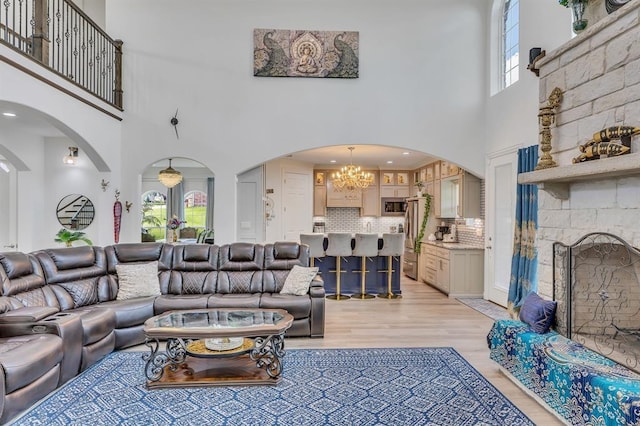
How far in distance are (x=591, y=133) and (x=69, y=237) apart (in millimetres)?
7334

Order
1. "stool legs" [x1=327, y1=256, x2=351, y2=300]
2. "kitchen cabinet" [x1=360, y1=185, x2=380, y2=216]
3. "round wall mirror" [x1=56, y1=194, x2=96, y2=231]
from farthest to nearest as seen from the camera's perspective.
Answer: "kitchen cabinet" [x1=360, y1=185, x2=380, y2=216], "round wall mirror" [x1=56, y1=194, x2=96, y2=231], "stool legs" [x1=327, y1=256, x2=351, y2=300]

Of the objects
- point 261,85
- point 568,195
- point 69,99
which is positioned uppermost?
point 261,85

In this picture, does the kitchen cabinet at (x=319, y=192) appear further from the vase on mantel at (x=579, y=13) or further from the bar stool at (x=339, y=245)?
the vase on mantel at (x=579, y=13)

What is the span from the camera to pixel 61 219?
6.52m

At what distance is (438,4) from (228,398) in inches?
260

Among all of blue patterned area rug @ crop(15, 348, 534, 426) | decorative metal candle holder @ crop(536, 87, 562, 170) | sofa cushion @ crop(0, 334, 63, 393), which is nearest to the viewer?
sofa cushion @ crop(0, 334, 63, 393)

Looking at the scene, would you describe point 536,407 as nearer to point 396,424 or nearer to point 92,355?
point 396,424

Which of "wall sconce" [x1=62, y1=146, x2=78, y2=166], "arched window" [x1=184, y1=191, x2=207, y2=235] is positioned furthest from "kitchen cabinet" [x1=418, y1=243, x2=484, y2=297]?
"arched window" [x1=184, y1=191, x2=207, y2=235]

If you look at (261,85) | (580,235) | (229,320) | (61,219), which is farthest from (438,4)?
(61,219)

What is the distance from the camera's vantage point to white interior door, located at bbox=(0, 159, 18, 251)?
244 inches

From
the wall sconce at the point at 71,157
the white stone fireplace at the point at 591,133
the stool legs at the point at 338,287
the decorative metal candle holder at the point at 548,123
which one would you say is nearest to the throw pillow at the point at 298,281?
the stool legs at the point at 338,287

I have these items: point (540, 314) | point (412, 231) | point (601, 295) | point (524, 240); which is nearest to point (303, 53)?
point (524, 240)

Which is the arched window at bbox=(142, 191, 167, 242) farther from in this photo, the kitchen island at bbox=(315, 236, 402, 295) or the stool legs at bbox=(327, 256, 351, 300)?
the stool legs at bbox=(327, 256, 351, 300)

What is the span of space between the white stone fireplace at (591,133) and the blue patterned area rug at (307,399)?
1320 mm
